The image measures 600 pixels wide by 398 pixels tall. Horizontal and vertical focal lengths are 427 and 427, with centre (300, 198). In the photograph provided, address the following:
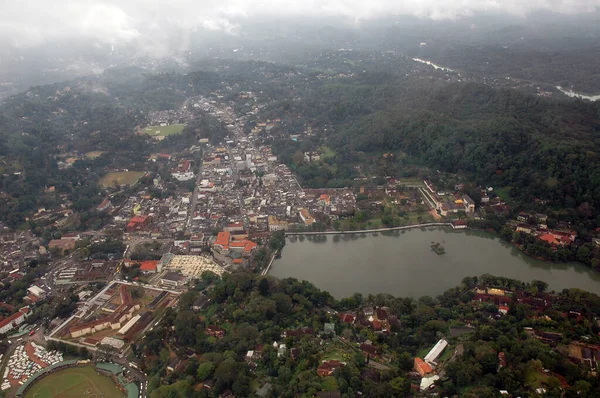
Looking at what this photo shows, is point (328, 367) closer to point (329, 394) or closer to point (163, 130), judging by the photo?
point (329, 394)

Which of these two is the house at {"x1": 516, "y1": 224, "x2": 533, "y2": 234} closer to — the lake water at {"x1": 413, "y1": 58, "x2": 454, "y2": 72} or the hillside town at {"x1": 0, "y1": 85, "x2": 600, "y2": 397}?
the hillside town at {"x1": 0, "y1": 85, "x2": 600, "y2": 397}

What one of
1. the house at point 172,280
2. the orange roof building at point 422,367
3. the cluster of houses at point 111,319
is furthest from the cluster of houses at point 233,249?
the orange roof building at point 422,367

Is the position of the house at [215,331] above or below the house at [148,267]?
above

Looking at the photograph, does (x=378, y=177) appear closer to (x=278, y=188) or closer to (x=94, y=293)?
(x=278, y=188)

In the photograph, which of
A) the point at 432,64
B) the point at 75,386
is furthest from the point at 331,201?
the point at 432,64

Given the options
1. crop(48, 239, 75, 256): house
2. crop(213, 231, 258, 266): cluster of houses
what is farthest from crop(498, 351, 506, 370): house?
crop(48, 239, 75, 256): house

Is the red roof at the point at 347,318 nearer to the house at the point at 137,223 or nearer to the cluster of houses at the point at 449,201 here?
the cluster of houses at the point at 449,201

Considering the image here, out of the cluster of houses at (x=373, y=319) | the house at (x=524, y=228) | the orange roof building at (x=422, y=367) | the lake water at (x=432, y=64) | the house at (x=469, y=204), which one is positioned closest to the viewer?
the orange roof building at (x=422, y=367)
